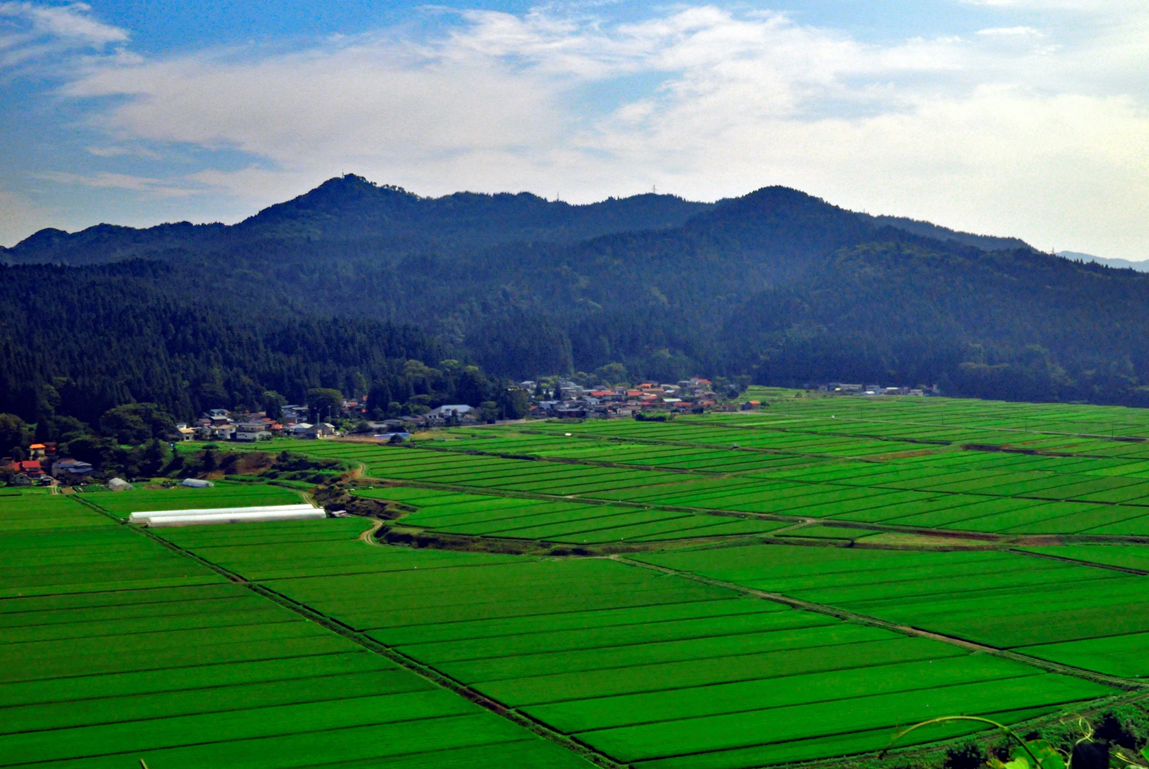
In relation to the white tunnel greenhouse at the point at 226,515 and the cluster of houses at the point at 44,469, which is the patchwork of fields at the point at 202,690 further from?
the cluster of houses at the point at 44,469

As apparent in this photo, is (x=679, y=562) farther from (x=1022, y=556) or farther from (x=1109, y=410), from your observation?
(x=1109, y=410)

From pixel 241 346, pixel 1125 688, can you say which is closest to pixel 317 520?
pixel 1125 688

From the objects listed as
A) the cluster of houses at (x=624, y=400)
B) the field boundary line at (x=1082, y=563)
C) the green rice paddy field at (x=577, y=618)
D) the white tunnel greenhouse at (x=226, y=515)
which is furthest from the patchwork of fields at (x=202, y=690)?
the cluster of houses at (x=624, y=400)

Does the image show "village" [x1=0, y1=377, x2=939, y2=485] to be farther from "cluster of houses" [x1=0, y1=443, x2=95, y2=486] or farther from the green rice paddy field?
the green rice paddy field

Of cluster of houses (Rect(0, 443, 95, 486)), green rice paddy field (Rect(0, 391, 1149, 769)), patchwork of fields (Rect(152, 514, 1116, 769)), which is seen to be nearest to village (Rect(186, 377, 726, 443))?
cluster of houses (Rect(0, 443, 95, 486))

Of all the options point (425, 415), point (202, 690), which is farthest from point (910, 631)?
point (425, 415)

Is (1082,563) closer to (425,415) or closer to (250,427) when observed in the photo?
(250,427)
